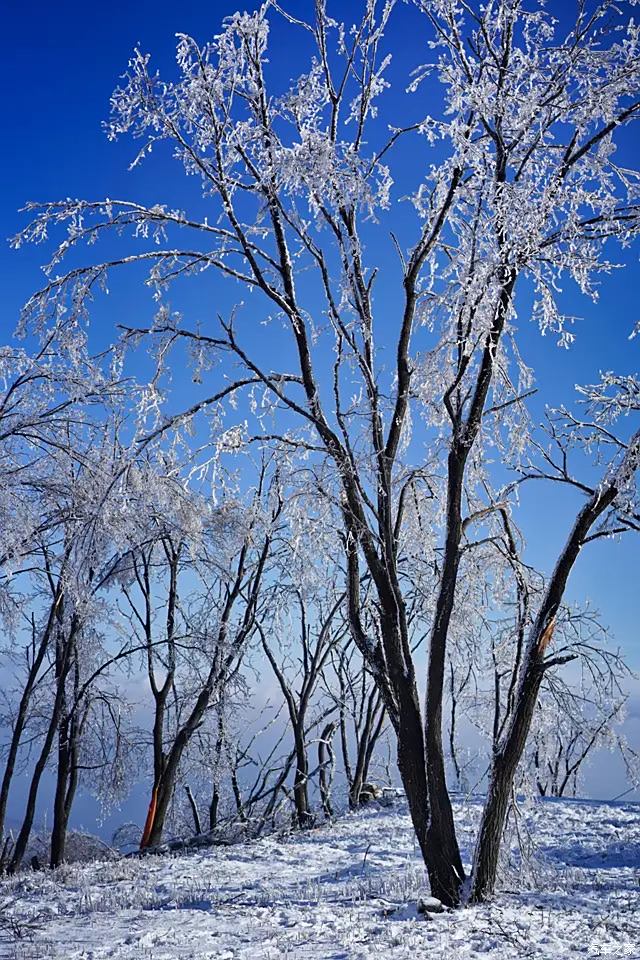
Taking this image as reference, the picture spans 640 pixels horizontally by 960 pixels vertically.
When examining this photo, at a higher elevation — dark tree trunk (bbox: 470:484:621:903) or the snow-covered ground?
dark tree trunk (bbox: 470:484:621:903)

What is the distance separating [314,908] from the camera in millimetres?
7684

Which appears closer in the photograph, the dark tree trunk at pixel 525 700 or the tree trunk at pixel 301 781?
the dark tree trunk at pixel 525 700

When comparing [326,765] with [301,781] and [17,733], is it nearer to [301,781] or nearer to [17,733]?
[301,781]

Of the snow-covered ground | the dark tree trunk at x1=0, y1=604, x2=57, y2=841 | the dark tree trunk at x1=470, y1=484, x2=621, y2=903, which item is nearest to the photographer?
the snow-covered ground

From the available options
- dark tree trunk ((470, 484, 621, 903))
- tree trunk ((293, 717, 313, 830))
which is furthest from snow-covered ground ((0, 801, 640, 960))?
tree trunk ((293, 717, 313, 830))

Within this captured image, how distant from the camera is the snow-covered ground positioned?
620cm

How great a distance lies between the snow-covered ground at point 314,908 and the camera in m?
6.20

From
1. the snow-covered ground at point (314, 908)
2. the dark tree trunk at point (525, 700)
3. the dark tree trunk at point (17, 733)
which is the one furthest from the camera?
the dark tree trunk at point (17, 733)

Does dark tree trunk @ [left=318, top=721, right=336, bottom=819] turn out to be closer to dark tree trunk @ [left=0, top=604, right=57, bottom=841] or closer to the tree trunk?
the tree trunk

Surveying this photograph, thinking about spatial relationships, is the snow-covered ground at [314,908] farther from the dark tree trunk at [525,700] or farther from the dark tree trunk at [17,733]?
the dark tree trunk at [17,733]

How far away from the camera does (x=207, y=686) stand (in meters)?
15.5

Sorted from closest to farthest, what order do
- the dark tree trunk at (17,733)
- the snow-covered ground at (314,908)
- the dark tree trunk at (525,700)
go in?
1. the snow-covered ground at (314,908)
2. the dark tree trunk at (525,700)
3. the dark tree trunk at (17,733)

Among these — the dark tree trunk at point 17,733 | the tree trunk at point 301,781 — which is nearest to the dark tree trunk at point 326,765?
the tree trunk at point 301,781

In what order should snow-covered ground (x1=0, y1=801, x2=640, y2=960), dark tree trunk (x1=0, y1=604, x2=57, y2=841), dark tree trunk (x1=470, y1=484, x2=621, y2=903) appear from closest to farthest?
snow-covered ground (x1=0, y1=801, x2=640, y2=960) → dark tree trunk (x1=470, y1=484, x2=621, y2=903) → dark tree trunk (x1=0, y1=604, x2=57, y2=841)
